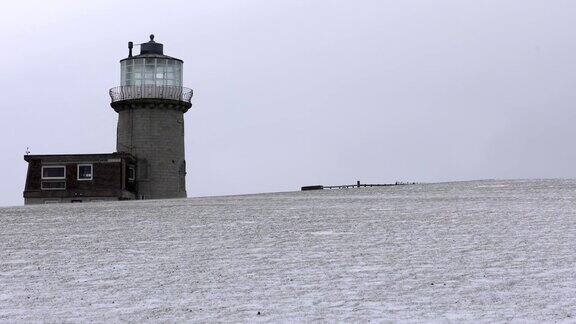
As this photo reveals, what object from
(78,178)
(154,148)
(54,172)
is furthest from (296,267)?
(54,172)

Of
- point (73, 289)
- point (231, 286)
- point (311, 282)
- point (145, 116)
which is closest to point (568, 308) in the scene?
point (311, 282)

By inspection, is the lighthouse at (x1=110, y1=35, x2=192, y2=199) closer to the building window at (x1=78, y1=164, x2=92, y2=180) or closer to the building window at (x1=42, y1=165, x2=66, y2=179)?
the building window at (x1=78, y1=164, x2=92, y2=180)

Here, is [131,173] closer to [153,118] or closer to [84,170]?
A: [84,170]

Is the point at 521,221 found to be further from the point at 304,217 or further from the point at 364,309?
the point at 364,309

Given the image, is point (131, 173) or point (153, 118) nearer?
point (131, 173)

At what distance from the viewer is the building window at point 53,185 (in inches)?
2186

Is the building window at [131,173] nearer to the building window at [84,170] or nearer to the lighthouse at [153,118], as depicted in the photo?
the lighthouse at [153,118]

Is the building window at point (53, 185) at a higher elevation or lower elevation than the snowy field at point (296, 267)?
higher

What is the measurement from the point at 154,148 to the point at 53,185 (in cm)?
760

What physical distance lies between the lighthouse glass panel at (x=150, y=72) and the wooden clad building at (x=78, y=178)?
222 inches

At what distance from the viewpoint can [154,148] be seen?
55.8m

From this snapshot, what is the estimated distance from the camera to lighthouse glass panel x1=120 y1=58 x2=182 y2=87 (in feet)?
185

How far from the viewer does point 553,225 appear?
18.2 metres

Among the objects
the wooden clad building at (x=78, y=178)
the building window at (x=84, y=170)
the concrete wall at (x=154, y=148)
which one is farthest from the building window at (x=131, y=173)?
the building window at (x=84, y=170)
